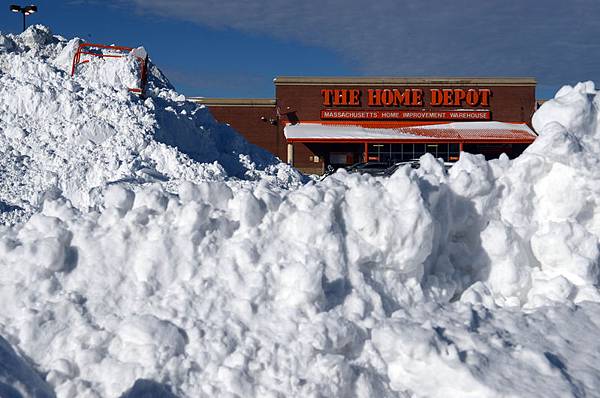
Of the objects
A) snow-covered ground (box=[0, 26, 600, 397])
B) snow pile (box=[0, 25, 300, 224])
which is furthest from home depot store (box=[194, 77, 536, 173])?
snow-covered ground (box=[0, 26, 600, 397])

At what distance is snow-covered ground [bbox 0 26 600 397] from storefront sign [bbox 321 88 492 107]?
30.9 m

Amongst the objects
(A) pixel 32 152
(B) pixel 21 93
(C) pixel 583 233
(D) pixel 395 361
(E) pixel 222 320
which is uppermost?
(B) pixel 21 93

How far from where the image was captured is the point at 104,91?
15000 mm

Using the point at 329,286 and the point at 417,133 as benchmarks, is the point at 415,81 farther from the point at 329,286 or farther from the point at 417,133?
the point at 329,286

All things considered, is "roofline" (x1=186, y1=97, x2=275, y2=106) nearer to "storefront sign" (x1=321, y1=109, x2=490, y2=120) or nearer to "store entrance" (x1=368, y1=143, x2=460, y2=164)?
"storefront sign" (x1=321, y1=109, x2=490, y2=120)

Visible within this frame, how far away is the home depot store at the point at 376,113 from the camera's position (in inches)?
1446

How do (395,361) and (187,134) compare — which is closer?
(395,361)

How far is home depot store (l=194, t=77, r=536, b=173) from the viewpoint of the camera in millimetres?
36719

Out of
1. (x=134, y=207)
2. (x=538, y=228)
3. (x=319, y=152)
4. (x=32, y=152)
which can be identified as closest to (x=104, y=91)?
(x=32, y=152)

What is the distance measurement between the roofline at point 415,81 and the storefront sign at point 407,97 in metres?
0.42

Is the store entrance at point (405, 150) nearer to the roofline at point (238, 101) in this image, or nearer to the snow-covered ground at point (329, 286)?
the roofline at point (238, 101)

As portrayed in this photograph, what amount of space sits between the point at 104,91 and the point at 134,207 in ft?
34.4

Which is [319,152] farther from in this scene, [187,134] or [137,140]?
[137,140]

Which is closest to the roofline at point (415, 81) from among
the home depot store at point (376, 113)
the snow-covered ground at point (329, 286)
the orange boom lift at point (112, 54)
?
the home depot store at point (376, 113)
